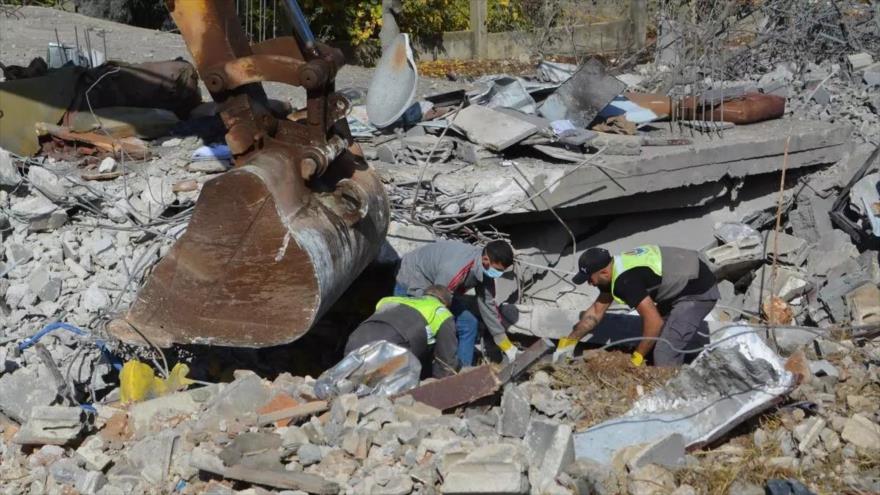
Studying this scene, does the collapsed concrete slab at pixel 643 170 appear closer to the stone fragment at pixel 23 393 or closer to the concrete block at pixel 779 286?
the concrete block at pixel 779 286

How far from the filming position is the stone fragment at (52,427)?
582cm

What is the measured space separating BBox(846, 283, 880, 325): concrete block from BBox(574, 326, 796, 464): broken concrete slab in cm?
266

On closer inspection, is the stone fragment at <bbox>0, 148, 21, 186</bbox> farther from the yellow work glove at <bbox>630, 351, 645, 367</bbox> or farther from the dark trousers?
the dark trousers

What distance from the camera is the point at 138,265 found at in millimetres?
7344

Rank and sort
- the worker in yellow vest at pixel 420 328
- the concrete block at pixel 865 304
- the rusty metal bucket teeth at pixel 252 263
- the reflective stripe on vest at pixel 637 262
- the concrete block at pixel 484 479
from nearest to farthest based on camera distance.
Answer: the concrete block at pixel 484 479 < the rusty metal bucket teeth at pixel 252 263 < the worker in yellow vest at pixel 420 328 < the reflective stripe on vest at pixel 637 262 < the concrete block at pixel 865 304

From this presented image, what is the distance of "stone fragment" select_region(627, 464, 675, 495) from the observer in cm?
537

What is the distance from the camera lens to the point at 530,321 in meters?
8.17

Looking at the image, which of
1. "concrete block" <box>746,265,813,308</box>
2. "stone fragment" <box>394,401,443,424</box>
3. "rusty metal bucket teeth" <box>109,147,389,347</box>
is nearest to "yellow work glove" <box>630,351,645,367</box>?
"stone fragment" <box>394,401,443,424</box>

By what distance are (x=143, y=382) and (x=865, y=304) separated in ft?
18.3

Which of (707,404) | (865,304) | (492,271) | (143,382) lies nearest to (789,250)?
(865,304)

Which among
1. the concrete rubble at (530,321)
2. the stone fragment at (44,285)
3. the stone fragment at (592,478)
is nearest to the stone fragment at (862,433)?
the concrete rubble at (530,321)

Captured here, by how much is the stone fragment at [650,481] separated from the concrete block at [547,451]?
13.5 inches

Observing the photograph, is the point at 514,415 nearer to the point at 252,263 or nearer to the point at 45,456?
the point at 252,263

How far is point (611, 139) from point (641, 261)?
7.57 ft
